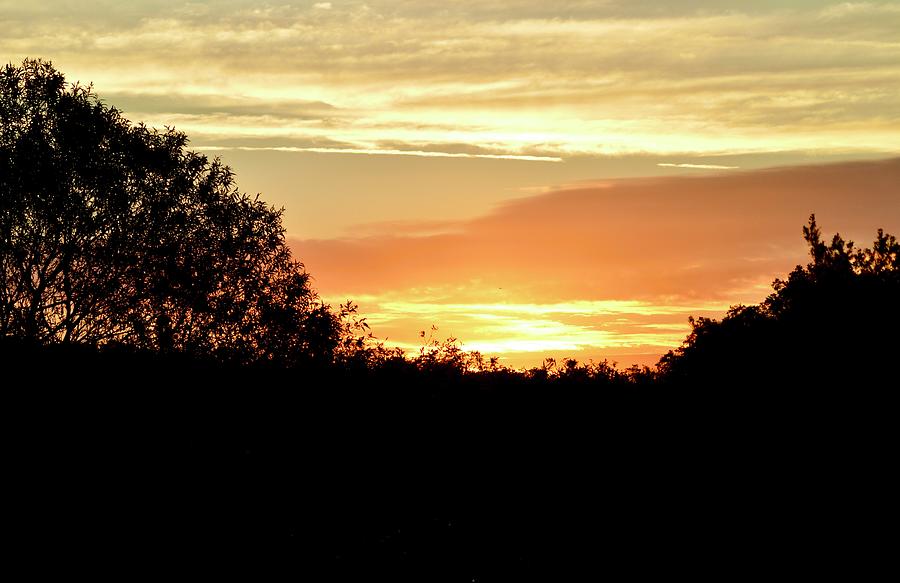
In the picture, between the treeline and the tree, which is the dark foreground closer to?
the treeline

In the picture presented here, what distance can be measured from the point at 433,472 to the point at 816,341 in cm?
1787

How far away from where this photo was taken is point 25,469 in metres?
17.2

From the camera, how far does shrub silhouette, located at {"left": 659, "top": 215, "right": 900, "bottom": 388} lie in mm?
29141

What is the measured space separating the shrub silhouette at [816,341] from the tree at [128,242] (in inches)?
645

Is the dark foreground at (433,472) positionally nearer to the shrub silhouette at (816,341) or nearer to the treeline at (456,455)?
the treeline at (456,455)

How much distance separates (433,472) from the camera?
21.4 meters

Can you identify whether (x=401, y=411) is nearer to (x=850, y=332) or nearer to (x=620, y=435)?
(x=620, y=435)

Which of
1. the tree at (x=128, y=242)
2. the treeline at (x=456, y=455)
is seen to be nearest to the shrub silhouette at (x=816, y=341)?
the treeline at (x=456, y=455)

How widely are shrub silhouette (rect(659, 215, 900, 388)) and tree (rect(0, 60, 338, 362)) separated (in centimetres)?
1638

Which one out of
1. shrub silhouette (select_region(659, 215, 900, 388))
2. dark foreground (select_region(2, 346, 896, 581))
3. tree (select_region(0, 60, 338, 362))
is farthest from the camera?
tree (select_region(0, 60, 338, 362))

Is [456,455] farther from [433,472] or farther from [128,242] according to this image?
[128,242]

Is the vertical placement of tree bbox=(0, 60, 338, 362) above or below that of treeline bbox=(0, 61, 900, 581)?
above

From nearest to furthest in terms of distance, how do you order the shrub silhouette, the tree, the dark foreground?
the dark foreground
the shrub silhouette
the tree

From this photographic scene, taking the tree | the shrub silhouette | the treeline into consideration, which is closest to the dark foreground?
the treeline
